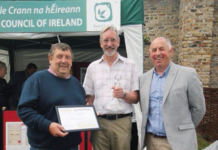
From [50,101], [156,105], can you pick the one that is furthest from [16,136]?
[156,105]

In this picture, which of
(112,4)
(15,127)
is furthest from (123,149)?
(112,4)

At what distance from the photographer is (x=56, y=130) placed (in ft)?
5.68

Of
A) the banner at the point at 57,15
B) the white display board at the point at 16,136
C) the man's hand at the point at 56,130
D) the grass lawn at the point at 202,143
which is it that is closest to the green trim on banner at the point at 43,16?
the banner at the point at 57,15

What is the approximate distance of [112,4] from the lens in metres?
3.62

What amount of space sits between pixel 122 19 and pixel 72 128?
2.48 meters

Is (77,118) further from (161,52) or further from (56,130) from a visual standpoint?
(161,52)

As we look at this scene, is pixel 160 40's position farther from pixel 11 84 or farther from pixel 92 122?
pixel 11 84

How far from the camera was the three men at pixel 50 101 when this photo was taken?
69.9 inches

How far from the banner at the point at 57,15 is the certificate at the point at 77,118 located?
2012 millimetres

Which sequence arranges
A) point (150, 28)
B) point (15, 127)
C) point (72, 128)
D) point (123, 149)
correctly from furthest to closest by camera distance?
point (150, 28) → point (15, 127) → point (123, 149) → point (72, 128)

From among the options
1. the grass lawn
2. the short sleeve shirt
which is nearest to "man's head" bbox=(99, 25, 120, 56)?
the short sleeve shirt

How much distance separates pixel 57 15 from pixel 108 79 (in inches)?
77.0

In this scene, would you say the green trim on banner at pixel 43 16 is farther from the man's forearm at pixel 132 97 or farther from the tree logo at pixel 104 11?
the man's forearm at pixel 132 97

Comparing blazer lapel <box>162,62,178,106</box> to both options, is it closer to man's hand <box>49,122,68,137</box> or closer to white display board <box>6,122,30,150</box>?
man's hand <box>49,122,68,137</box>
